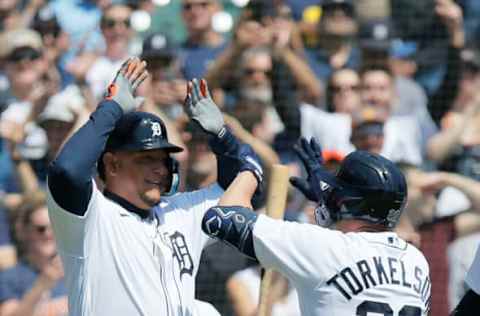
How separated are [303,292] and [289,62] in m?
3.66

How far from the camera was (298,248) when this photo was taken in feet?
12.8

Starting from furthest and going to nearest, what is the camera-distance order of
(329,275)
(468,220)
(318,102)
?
(318,102) < (468,220) < (329,275)

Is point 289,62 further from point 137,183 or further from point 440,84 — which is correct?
point 137,183

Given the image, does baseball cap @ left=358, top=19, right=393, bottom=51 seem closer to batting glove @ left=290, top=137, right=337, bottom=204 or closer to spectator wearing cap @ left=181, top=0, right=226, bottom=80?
spectator wearing cap @ left=181, top=0, right=226, bottom=80

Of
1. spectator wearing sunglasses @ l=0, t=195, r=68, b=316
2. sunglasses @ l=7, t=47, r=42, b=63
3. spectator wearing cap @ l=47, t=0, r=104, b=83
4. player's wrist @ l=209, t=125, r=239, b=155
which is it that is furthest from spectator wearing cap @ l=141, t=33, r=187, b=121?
player's wrist @ l=209, t=125, r=239, b=155

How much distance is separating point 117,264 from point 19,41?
11.9ft

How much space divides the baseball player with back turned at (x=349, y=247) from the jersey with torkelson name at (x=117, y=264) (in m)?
0.47

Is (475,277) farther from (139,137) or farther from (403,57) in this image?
(403,57)

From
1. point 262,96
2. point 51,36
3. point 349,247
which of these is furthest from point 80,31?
point 349,247

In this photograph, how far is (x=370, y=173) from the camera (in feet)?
12.9

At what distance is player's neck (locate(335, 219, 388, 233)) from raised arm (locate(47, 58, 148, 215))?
83 cm

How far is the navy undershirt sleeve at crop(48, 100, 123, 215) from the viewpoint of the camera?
407 centimetres

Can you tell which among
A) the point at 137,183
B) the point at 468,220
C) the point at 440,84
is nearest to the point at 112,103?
the point at 137,183

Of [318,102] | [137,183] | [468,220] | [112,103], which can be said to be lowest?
[468,220]
